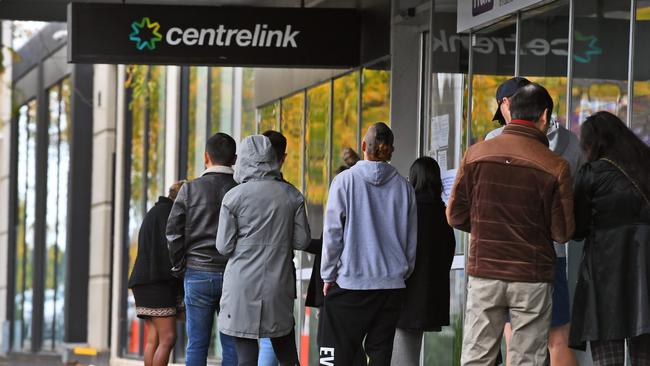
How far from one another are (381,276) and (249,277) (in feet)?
3.01

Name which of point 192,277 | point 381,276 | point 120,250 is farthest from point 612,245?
point 120,250

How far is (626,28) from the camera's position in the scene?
31.0ft

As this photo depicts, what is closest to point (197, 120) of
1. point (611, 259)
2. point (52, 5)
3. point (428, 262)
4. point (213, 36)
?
point (52, 5)

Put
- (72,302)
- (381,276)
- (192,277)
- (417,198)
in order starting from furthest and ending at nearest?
1. (72,302)
2. (192,277)
3. (417,198)
4. (381,276)

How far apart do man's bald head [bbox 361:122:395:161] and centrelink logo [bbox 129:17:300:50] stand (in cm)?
485

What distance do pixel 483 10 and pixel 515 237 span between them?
4.66 m

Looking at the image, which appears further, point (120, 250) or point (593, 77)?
Result: point (120, 250)

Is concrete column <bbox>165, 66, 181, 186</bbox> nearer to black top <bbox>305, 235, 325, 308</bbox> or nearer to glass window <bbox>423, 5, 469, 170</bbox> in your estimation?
glass window <bbox>423, 5, 469, 170</bbox>

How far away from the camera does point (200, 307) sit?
10359 mm

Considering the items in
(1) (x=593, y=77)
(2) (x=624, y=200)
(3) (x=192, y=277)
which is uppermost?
(1) (x=593, y=77)

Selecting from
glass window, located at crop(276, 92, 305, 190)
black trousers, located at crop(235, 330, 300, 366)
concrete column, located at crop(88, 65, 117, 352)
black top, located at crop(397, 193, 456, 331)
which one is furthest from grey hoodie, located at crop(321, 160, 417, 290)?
concrete column, located at crop(88, 65, 117, 352)

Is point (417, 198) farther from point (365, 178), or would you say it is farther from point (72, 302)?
point (72, 302)

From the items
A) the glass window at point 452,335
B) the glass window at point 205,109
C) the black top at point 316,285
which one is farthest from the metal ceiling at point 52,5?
the black top at point 316,285

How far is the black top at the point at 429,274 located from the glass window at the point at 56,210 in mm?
20418
